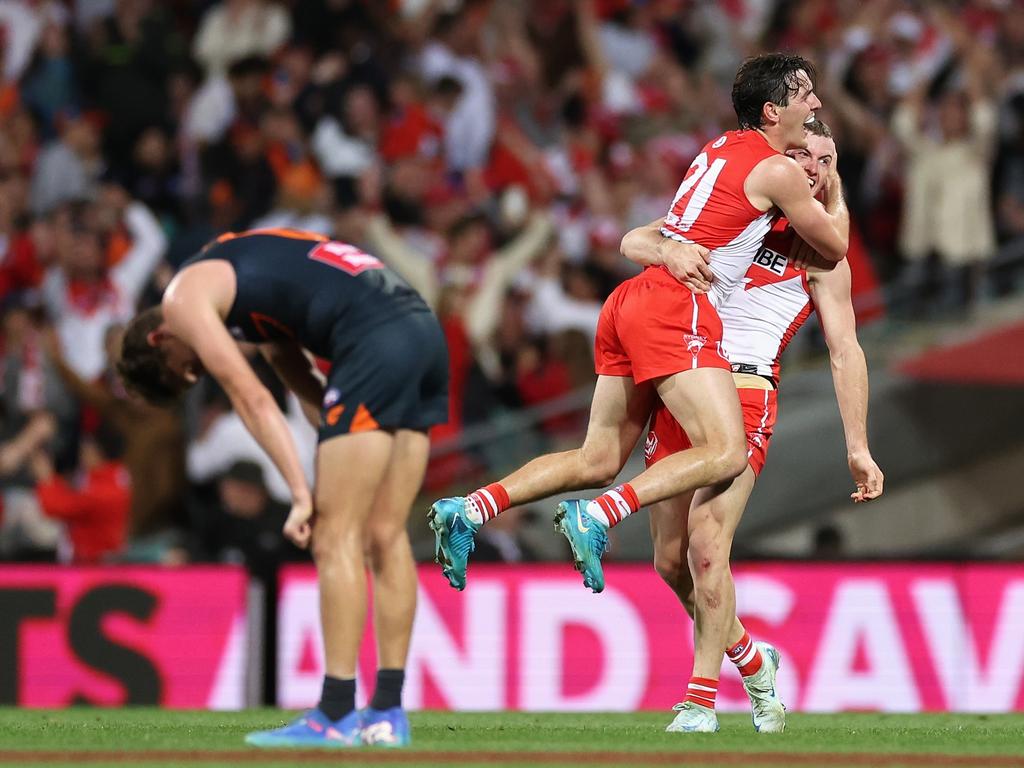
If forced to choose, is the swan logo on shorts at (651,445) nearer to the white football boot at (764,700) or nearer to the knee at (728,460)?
the knee at (728,460)

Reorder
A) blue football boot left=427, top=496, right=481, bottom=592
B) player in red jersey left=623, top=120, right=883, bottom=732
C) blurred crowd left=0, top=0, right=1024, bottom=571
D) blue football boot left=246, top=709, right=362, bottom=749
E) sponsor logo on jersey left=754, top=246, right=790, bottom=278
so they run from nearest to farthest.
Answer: blue football boot left=246, top=709, right=362, bottom=749 → blue football boot left=427, top=496, right=481, bottom=592 → player in red jersey left=623, top=120, right=883, bottom=732 → sponsor logo on jersey left=754, top=246, right=790, bottom=278 → blurred crowd left=0, top=0, right=1024, bottom=571

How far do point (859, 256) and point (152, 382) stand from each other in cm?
803

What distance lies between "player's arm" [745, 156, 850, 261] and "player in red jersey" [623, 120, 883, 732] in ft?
1.15

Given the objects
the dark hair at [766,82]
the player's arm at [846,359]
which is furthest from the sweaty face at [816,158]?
the player's arm at [846,359]

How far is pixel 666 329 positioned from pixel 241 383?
170 cm

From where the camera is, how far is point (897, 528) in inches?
591

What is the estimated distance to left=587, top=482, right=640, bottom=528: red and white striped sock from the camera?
7.06 m

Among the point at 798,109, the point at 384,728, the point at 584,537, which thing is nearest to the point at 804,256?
the point at 798,109

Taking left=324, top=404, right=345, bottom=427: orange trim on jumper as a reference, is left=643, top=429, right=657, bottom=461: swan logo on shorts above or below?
below

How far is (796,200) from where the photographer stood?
284 inches

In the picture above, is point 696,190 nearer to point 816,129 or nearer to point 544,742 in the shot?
point 816,129

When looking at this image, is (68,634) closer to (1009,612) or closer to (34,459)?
(34,459)

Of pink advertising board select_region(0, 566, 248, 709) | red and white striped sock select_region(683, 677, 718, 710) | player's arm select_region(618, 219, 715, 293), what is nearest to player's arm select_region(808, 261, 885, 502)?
player's arm select_region(618, 219, 715, 293)

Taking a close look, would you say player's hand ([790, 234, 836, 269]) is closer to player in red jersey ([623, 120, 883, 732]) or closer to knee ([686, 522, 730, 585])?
player in red jersey ([623, 120, 883, 732])
